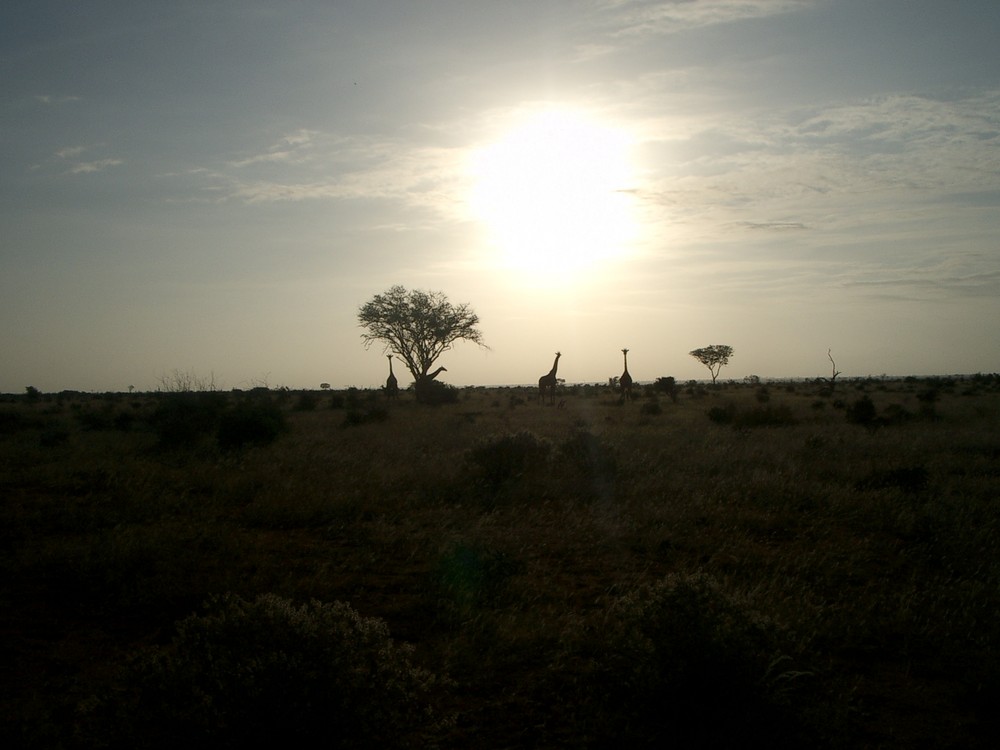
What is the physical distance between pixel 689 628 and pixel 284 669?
7.52 ft

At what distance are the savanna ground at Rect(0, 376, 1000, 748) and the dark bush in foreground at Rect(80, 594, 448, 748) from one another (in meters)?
0.02

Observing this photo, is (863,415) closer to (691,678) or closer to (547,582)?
(547,582)

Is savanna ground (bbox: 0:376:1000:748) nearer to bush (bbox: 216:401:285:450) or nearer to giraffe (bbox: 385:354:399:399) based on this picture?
bush (bbox: 216:401:285:450)

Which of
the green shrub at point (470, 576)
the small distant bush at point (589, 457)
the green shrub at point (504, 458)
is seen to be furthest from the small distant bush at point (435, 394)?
the green shrub at point (470, 576)

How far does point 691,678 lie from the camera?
4.09 metres

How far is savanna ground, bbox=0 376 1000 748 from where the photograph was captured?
13.5 ft

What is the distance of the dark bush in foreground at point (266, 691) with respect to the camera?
3.40 meters

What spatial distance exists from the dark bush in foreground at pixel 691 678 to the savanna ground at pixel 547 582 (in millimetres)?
13

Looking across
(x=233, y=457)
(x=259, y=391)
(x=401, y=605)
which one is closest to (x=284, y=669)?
(x=401, y=605)

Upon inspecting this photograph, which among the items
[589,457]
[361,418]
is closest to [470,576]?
[589,457]

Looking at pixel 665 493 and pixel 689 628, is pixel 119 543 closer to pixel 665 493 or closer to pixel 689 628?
pixel 689 628

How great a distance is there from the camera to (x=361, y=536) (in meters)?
8.99

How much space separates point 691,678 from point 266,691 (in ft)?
7.55

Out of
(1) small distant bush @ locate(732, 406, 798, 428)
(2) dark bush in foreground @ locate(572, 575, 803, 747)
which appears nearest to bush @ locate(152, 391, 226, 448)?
(2) dark bush in foreground @ locate(572, 575, 803, 747)
